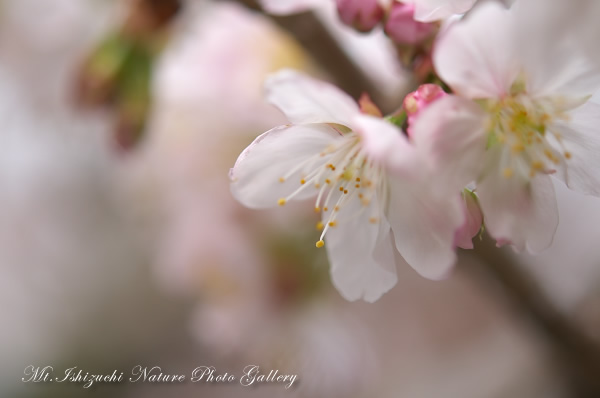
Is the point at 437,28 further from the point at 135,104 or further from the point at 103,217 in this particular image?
the point at 103,217

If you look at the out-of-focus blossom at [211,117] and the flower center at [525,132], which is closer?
the flower center at [525,132]

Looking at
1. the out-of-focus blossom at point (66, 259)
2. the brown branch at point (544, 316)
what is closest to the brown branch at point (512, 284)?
the brown branch at point (544, 316)

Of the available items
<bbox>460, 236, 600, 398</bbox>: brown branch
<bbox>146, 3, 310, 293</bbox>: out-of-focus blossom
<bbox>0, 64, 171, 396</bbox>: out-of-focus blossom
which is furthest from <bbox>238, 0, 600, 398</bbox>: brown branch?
<bbox>0, 64, 171, 396</bbox>: out-of-focus blossom

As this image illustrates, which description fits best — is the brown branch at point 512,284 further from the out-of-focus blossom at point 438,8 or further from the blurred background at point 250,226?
the out-of-focus blossom at point 438,8

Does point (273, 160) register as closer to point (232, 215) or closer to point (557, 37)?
point (557, 37)

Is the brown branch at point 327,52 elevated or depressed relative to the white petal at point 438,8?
depressed

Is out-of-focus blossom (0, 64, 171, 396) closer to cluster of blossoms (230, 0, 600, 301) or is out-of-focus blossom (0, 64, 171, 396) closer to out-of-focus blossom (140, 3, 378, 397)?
out-of-focus blossom (140, 3, 378, 397)
